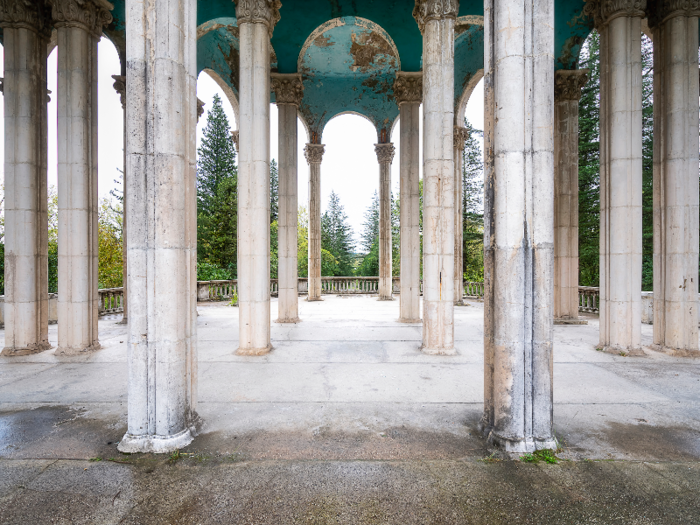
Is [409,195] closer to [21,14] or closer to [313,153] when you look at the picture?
[313,153]

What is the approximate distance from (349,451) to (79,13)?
1170 centimetres

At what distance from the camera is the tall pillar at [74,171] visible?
29.7 ft

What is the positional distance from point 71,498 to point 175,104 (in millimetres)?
4307

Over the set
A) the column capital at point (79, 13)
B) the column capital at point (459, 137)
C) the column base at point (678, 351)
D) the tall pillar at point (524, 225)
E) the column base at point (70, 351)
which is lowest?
the column base at point (678, 351)

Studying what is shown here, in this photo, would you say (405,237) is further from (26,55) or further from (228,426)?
(26,55)

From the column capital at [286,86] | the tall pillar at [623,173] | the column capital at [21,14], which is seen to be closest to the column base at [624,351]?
the tall pillar at [623,173]

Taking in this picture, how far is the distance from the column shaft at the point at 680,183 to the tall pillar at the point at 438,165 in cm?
536

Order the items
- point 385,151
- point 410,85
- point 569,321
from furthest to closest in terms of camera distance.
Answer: point 385,151, point 410,85, point 569,321

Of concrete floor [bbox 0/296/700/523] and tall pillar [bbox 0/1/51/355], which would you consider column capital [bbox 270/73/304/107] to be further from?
concrete floor [bbox 0/296/700/523]

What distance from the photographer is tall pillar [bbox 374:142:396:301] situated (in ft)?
73.4

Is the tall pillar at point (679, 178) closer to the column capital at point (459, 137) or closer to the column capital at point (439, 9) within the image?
the column capital at point (439, 9)

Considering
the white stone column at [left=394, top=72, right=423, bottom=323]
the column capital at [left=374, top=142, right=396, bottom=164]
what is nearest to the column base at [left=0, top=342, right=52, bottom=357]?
the white stone column at [left=394, top=72, right=423, bottom=323]

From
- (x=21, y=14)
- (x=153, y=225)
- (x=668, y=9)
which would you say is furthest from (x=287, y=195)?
(x=668, y=9)

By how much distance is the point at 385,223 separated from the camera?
75.1 ft
